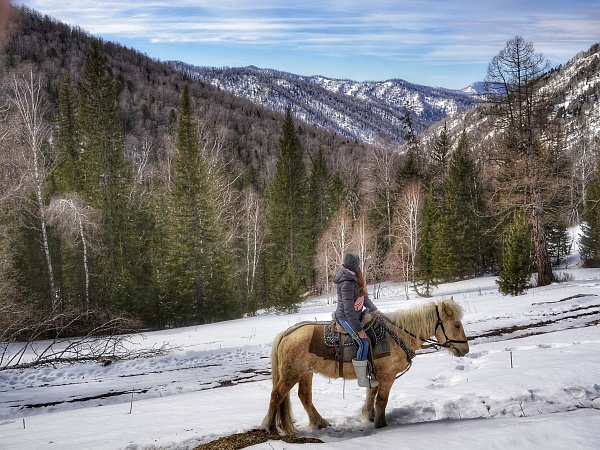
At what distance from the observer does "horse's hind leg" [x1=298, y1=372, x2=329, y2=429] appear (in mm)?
6094

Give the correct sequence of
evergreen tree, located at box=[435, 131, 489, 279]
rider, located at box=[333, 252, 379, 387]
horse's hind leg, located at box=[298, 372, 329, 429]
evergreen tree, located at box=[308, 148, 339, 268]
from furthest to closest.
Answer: evergreen tree, located at box=[308, 148, 339, 268]
evergreen tree, located at box=[435, 131, 489, 279]
horse's hind leg, located at box=[298, 372, 329, 429]
rider, located at box=[333, 252, 379, 387]

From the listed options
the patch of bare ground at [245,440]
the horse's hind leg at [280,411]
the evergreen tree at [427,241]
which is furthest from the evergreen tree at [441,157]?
the patch of bare ground at [245,440]

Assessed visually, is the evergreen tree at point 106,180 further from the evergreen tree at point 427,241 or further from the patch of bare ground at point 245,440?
the patch of bare ground at point 245,440

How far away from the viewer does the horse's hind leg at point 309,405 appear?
240 inches

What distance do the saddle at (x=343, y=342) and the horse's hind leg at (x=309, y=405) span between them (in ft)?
1.83

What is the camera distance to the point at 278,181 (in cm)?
4322

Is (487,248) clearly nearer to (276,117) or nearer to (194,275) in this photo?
(194,275)

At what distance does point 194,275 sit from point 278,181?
18.5 m

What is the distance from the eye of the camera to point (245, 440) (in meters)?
5.47

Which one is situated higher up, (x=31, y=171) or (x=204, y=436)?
(x=31, y=171)

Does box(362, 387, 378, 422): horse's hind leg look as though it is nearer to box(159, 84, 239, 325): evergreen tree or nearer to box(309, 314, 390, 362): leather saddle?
box(309, 314, 390, 362): leather saddle

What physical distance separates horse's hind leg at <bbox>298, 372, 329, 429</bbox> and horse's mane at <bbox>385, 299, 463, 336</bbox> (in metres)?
1.68

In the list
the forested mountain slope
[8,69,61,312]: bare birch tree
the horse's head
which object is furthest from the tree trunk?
the forested mountain slope

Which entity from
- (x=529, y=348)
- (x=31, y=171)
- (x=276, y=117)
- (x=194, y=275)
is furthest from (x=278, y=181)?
(x=276, y=117)
